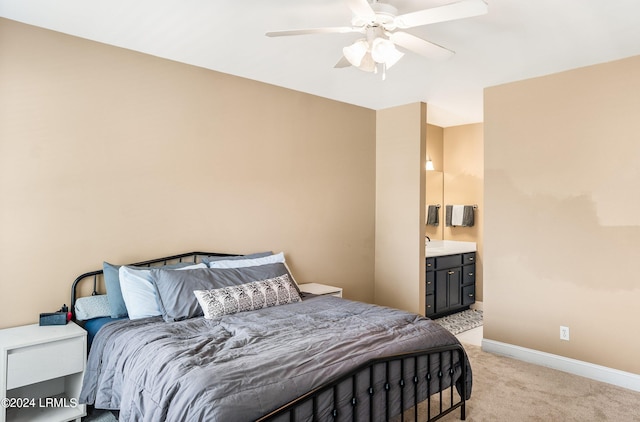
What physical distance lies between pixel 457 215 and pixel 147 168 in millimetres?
4375

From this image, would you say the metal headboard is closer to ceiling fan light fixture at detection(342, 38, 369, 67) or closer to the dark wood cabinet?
ceiling fan light fixture at detection(342, 38, 369, 67)

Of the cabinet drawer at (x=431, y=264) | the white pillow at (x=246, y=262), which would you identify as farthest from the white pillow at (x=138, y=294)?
the cabinet drawer at (x=431, y=264)

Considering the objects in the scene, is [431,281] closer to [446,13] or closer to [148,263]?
[148,263]

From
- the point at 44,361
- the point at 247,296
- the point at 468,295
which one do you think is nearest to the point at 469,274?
the point at 468,295

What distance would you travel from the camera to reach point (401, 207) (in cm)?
486

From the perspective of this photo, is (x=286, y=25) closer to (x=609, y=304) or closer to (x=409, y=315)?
(x=409, y=315)

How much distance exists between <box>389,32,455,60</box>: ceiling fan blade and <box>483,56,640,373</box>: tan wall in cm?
178

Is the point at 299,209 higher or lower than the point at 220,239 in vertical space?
higher

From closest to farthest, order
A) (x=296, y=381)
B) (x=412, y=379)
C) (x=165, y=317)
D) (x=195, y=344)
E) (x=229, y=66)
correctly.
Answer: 1. (x=296, y=381)
2. (x=195, y=344)
3. (x=412, y=379)
4. (x=165, y=317)
5. (x=229, y=66)

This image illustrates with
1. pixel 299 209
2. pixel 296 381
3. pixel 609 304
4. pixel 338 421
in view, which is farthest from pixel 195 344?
pixel 609 304

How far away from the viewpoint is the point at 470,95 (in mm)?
4410

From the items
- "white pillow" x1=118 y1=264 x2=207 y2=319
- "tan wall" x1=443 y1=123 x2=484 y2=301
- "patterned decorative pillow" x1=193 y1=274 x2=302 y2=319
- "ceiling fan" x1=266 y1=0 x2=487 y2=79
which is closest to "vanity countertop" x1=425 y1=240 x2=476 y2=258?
"tan wall" x1=443 y1=123 x2=484 y2=301

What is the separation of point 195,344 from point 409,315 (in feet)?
4.73

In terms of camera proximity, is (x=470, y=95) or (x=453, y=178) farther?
(x=453, y=178)
